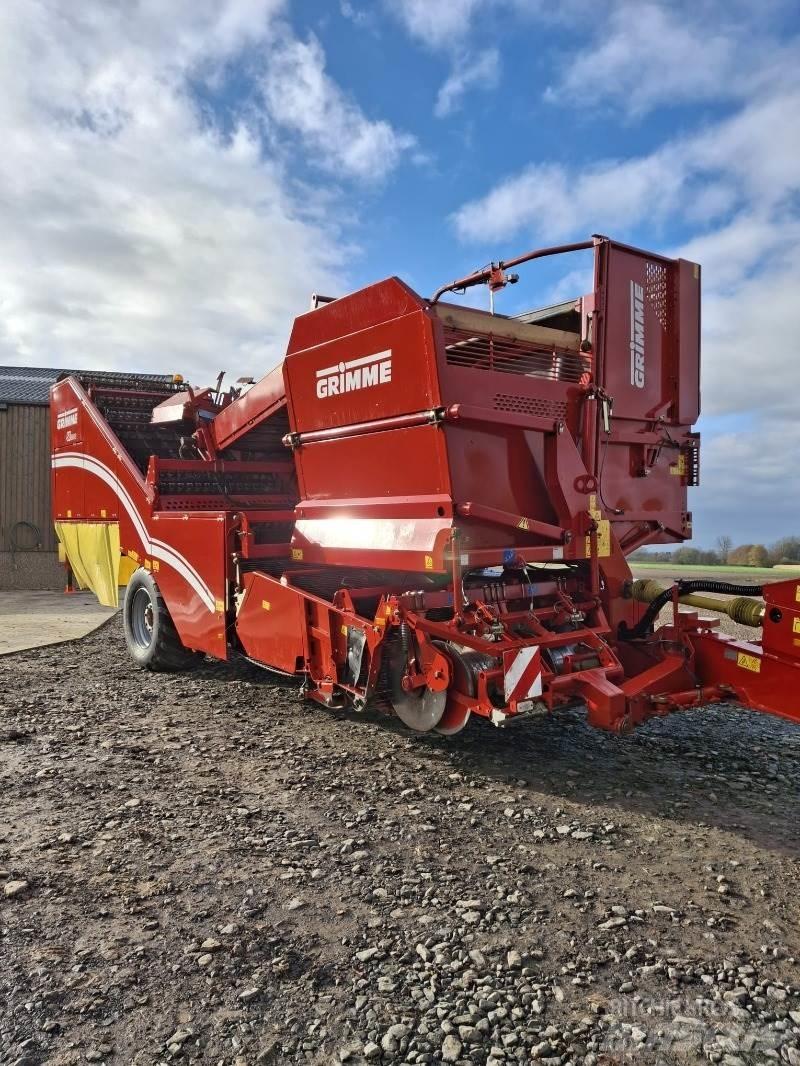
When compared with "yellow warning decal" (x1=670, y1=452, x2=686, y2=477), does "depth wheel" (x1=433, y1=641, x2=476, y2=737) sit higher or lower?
lower

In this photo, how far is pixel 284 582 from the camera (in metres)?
5.07

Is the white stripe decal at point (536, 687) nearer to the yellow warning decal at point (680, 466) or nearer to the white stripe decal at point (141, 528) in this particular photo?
the yellow warning decal at point (680, 466)

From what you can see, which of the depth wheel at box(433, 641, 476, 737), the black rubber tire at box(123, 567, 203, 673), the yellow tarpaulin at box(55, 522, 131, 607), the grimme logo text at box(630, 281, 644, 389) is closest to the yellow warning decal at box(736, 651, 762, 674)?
the depth wheel at box(433, 641, 476, 737)

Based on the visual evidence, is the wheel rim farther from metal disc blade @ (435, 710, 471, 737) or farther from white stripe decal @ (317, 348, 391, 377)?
metal disc blade @ (435, 710, 471, 737)

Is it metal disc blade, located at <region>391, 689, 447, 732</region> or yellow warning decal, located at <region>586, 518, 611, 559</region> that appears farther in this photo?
yellow warning decal, located at <region>586, 518, 611, 559</region>

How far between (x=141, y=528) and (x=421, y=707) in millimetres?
3763

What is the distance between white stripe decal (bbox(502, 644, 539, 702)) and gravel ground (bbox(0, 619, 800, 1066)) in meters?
0.60

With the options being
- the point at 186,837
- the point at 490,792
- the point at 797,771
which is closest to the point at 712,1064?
the point at 490,792

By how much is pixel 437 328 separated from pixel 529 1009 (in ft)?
10.3

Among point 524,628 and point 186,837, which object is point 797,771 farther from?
point 186,837

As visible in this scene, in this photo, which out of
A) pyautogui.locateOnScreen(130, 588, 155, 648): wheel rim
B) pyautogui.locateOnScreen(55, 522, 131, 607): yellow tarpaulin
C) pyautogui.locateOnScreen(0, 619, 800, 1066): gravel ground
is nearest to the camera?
pyautogui.locateOnScreen(0, 619, 800, 1066): gravel ground

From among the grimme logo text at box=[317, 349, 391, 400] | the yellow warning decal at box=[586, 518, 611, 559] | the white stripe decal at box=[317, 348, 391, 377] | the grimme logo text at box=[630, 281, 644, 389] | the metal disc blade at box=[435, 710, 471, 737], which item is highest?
the grimme logo text at box=[630, 281, 644, 389]

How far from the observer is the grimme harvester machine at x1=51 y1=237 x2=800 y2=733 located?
13.3 feet

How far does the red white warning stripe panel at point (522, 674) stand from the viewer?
3.84 metres
